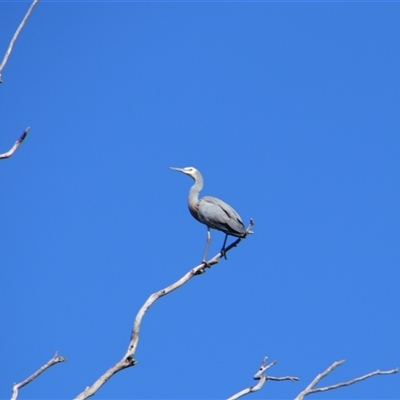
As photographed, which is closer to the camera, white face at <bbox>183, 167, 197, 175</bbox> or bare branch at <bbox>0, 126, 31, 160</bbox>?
bare branch at <bbox>0, 126, 31, 160</bbox>

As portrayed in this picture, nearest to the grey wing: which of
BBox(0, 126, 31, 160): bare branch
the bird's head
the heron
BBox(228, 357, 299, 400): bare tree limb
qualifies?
the heron

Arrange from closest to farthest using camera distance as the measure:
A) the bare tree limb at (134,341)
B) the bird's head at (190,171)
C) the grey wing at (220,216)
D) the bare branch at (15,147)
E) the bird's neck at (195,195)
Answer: the bare branch at (15,147), the bare tree limb at (134,341), the grey wing at (220,216), the bird's neck at (195,195), the bird's head at (190,171)

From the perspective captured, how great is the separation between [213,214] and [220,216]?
0.20 meters

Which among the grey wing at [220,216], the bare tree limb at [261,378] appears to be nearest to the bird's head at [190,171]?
the grey wing at [220,216]

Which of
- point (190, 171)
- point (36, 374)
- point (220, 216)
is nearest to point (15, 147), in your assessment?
point (36, 374)

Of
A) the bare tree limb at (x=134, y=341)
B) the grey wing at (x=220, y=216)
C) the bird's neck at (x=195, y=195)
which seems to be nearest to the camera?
the bare tree limb at (x=134, y=341)

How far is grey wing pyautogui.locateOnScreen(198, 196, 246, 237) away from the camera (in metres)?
12.1

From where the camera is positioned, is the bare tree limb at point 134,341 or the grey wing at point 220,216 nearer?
the bare tree limb at point 134,341

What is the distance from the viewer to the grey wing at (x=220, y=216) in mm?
12108

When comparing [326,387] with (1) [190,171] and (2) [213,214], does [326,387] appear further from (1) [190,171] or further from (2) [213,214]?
(1) [190,171]

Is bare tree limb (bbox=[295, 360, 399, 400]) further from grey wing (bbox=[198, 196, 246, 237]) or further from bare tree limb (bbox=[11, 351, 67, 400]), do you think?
grey wing (bbox=[198, 196, 246, 237])

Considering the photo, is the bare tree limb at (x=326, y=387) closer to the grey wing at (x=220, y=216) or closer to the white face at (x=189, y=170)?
the grey wing at (x=220, y=216)

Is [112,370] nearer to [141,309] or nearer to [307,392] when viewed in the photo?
[141,309]

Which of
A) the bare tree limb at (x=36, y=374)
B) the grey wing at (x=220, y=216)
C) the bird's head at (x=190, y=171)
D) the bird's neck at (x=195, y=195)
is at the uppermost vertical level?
the bird's head at (x=190, y=171)
